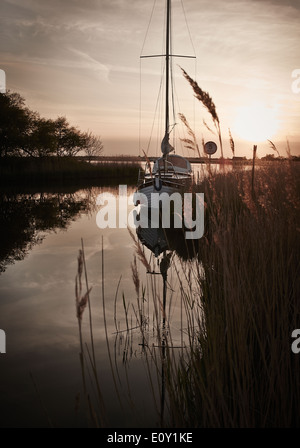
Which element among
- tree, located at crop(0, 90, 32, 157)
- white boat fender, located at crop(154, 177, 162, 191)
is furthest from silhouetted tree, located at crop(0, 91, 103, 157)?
white boat fender, located at crop(154, 177, 162, 191)

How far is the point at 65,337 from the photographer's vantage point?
3697mm

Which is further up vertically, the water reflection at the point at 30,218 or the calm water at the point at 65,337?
the water reflection at the point at 30,218

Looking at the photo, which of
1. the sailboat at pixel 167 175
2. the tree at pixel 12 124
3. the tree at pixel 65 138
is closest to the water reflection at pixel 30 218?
the sailboat at pixel 167 175

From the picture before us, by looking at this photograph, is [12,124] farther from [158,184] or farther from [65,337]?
[65,337]

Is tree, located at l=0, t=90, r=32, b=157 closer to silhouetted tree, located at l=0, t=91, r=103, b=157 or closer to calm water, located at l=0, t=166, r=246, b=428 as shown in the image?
silhouetted tree, located at l=0, t=91, r=103, b=157

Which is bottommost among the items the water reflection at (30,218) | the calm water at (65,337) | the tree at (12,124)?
the calm water at (65,337)

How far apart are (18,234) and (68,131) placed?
3083 centimetres

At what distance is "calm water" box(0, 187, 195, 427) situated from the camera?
250 centimetres

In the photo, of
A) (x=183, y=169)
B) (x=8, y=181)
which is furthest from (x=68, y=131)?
(x=183, y=169)

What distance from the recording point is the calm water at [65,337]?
250 cm

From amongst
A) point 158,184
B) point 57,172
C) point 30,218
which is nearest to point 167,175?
point 158,184

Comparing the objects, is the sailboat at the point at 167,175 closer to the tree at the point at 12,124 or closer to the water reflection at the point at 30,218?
the water reflection at the point at 30,218

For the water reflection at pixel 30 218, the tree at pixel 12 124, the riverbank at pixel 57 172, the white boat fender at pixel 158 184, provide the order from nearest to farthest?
the water reflection at pixel 30 218
the white boat fender at pixel 158 184
the riverbank at pixel 57 172
the tree at pixel 12 124
